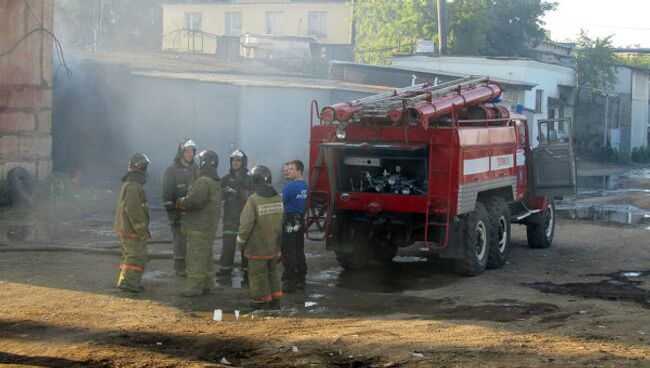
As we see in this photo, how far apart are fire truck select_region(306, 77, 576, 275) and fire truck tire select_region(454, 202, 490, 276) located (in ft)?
0.05

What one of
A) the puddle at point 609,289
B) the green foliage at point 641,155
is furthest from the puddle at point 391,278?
the green foliage at point 641,155

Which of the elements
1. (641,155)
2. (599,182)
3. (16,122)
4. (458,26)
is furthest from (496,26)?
(16,122)

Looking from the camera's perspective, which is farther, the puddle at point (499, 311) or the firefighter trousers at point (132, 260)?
the firefighter trousers at point (132, 260)

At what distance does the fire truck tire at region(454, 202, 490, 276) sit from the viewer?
12914 millimetres

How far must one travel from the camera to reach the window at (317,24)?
5725 centimetres

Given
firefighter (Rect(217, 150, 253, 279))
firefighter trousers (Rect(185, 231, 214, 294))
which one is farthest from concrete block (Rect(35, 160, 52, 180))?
firefighter trousers (Rect(185, 231, 214, 294))

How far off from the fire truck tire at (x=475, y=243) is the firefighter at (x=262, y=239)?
3.57 metres

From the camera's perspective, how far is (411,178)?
42.6 feet

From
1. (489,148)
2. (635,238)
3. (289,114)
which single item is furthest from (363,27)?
(489,148)

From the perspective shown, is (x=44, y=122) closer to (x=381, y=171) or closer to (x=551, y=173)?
(x=381, y=171)

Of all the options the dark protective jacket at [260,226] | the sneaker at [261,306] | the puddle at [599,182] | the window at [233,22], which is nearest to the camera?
the dark protective jacket at [260,226]

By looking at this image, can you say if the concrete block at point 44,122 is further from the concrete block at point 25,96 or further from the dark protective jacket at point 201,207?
the dark protective jacket at point 201,207

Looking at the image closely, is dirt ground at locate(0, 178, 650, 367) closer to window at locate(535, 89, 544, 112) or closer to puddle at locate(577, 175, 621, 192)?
puddle at locate(577, 175, 621, 192)

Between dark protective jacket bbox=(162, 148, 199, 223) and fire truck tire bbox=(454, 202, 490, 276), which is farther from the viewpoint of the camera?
fire truck tire bbox=(454, 202, 490, 276)
